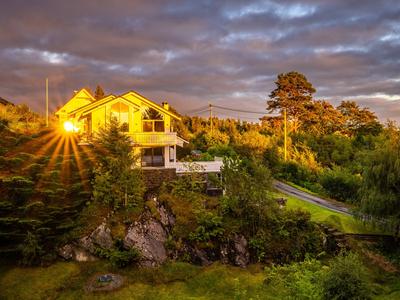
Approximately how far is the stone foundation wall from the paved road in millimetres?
11053

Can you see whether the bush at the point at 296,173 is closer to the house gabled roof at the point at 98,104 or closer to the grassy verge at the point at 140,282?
the grassy verge at the point at 140,282

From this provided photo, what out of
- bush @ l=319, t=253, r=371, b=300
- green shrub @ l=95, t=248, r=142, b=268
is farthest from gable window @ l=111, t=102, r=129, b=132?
bush @ l=319, t=253, r=371, b=300

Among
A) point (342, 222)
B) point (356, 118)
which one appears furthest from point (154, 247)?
point (356, 118)

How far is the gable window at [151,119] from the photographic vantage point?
24312 millimetres

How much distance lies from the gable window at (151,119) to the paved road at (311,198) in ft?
43.1

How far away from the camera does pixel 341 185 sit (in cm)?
2855

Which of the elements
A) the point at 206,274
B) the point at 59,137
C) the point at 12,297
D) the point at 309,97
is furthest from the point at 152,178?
the point at 309,97

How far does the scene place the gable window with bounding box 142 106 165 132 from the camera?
79.8 feet

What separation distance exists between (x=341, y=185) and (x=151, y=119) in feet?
70.5

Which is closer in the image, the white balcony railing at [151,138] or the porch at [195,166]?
the porch at [195,166]

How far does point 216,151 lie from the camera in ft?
113

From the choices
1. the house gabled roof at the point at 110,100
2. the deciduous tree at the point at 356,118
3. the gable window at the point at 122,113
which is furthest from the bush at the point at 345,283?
the deciduous tree at the point at 356,118

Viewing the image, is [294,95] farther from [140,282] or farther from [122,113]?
[140,282]

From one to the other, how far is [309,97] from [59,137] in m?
44.0
